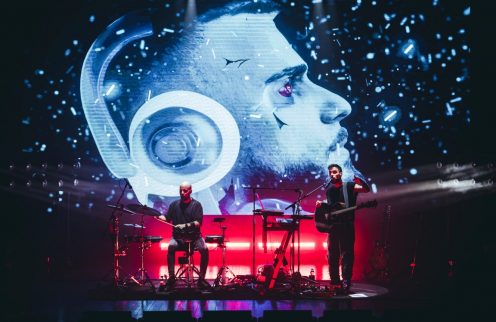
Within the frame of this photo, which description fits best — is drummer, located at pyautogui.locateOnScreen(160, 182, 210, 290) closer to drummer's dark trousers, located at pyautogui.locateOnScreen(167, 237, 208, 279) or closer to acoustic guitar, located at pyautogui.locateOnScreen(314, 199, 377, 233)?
drummer's dark trousers, located at pyautogui.locateOnScreen(167, 237, 208, 279)

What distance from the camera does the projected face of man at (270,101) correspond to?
795 centimetres

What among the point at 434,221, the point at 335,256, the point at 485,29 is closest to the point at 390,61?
the point at 485,29

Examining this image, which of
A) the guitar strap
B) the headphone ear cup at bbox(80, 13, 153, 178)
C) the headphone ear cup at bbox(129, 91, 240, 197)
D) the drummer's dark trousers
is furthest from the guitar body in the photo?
the headphone ear cup at bbox(80, 13, 153, 178)

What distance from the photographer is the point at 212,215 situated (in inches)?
308

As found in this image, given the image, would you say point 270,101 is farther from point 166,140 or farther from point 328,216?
point 328,216

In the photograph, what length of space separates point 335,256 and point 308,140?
2.46 metres

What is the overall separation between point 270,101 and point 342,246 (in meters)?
2.93

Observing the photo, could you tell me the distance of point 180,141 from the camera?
7934 mm

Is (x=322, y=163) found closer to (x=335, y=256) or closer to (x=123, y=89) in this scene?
(x=335, y=256)

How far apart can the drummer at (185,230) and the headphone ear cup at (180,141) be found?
1079 millimetres

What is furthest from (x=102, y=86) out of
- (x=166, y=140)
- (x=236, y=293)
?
(x=236, y=293)

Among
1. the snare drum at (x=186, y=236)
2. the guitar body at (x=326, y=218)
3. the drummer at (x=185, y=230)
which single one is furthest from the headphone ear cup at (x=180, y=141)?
the guitar body at (x=326, y=218)

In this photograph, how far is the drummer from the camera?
6.47 metres

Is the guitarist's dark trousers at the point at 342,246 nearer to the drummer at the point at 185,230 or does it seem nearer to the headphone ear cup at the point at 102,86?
the drummer at the point at 185,230
